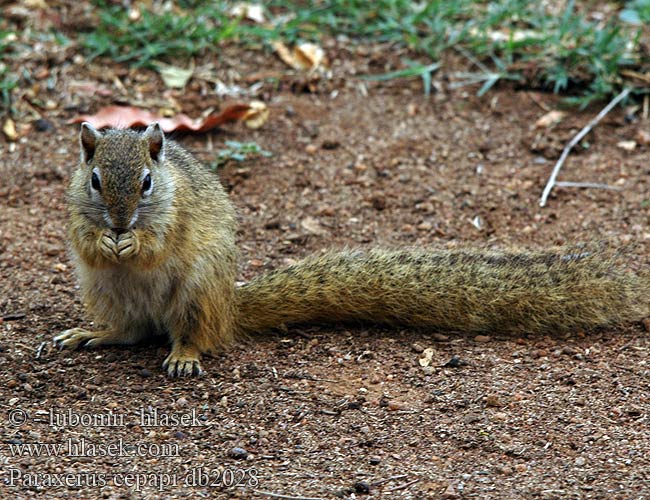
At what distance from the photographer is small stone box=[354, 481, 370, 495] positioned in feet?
11.7

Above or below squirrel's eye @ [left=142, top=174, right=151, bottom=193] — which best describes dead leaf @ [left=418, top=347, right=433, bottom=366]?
below

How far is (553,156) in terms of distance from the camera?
638cm

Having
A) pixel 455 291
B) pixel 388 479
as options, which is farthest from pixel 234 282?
pixel 388 479

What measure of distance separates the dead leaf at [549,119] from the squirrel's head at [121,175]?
302 cm

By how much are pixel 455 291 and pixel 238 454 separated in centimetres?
141

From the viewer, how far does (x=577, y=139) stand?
6461 mm

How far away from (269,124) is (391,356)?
2.56 metres

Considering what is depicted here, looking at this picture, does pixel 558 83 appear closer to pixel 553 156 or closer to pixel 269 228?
pixel 553 156

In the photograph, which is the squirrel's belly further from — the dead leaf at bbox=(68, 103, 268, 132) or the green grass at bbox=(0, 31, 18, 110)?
the green grass at bbox=(0, 31, 18, 110)

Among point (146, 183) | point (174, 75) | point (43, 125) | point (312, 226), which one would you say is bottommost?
point (312, 226)

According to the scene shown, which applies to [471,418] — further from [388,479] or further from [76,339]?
[76,339]

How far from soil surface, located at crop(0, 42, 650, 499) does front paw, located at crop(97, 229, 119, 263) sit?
0.58 meters

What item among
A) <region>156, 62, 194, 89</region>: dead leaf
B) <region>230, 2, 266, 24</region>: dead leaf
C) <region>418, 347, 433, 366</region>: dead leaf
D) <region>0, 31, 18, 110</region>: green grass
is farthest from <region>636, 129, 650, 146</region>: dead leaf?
<region>0, 31, 18, 110</region>: green grass

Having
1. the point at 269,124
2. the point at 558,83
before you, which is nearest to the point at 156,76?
the point at 269,124
